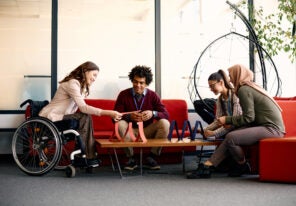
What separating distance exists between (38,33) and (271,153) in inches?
132

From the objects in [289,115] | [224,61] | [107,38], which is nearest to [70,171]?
[289,115]

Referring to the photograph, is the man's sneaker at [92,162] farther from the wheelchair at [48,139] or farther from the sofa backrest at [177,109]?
the sofa backrest at [177,109]

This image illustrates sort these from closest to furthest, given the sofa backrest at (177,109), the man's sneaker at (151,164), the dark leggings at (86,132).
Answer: the dark leggings at (86,132)
the man's sneaker at (151,164)
the sofa backrest at (177,109)

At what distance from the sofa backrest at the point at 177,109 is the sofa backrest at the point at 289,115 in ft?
4.77

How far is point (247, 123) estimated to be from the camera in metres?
4.09

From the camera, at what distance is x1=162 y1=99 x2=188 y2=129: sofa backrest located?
5625 mm

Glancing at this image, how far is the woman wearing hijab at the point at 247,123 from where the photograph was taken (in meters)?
4.02

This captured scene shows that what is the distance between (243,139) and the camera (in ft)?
13.2

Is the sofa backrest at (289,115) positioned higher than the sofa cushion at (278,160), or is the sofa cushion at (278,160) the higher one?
the sofa backrest at (289,115)

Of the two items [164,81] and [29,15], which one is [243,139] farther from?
[29,15]

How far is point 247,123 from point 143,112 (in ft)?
3.21

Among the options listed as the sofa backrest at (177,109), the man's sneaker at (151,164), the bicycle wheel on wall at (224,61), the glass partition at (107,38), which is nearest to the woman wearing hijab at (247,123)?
the man's sneaker at (151,164)

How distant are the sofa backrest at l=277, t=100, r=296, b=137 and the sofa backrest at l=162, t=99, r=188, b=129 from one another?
145 cm

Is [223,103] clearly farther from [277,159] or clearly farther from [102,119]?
[102,119]
